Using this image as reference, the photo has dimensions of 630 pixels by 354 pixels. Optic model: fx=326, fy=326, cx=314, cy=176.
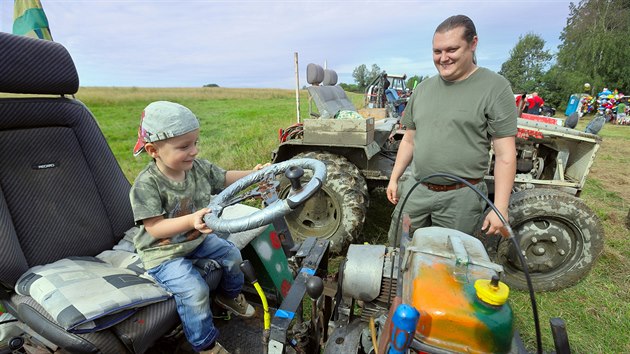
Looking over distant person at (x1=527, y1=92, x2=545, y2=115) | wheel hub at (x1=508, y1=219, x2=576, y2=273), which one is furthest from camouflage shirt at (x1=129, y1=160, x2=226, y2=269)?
distant person at (x1=527, y1=92, x2=545, y2=115)

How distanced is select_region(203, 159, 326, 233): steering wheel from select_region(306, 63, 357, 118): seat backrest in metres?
2.64

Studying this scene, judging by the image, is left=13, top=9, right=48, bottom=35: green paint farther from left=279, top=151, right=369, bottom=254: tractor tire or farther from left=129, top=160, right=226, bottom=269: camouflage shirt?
left=279, top=151, right=369, bottom=254: tractor tire

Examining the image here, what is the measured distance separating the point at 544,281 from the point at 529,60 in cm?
3366

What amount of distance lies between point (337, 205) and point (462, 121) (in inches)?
59.3

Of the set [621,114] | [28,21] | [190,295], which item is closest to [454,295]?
[190,295]

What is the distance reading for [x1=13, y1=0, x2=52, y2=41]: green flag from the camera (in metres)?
2.34

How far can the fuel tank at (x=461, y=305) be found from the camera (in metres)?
0.89

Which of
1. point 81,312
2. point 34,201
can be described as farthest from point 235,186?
point 34,201

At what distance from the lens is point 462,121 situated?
6.09ft

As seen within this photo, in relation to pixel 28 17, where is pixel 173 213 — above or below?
below

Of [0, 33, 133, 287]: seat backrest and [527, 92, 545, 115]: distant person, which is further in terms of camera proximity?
[527, 92, 545, 115]: distant person

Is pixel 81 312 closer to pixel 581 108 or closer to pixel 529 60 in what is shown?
pixel 581 108

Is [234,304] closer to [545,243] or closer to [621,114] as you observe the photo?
[545,243]

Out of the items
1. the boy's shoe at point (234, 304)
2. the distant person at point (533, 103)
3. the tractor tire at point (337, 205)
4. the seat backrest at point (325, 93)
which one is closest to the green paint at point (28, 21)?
the tractor tire at point (337, 205)
